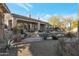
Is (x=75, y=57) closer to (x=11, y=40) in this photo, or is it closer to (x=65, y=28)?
(x=65, y=28)

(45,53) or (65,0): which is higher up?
(65,0)

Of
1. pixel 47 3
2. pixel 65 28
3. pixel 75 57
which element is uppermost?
pixel 47 3

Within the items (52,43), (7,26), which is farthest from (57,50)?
(7,26)

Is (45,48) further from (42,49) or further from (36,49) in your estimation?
(36,49)

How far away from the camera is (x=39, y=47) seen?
6227 millimetres

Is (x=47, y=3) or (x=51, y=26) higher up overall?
(x=47, y=3)

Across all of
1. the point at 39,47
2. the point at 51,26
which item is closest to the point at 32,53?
the point at 39,47

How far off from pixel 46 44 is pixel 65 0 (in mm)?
885

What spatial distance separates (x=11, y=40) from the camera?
243 inches

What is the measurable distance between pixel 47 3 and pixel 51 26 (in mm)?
431

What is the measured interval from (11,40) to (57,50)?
0.87m

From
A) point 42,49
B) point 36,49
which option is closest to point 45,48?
point 42,49

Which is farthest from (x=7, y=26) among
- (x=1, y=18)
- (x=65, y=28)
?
(x=65, y=28)

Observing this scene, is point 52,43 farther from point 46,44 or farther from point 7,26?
point 7,26
